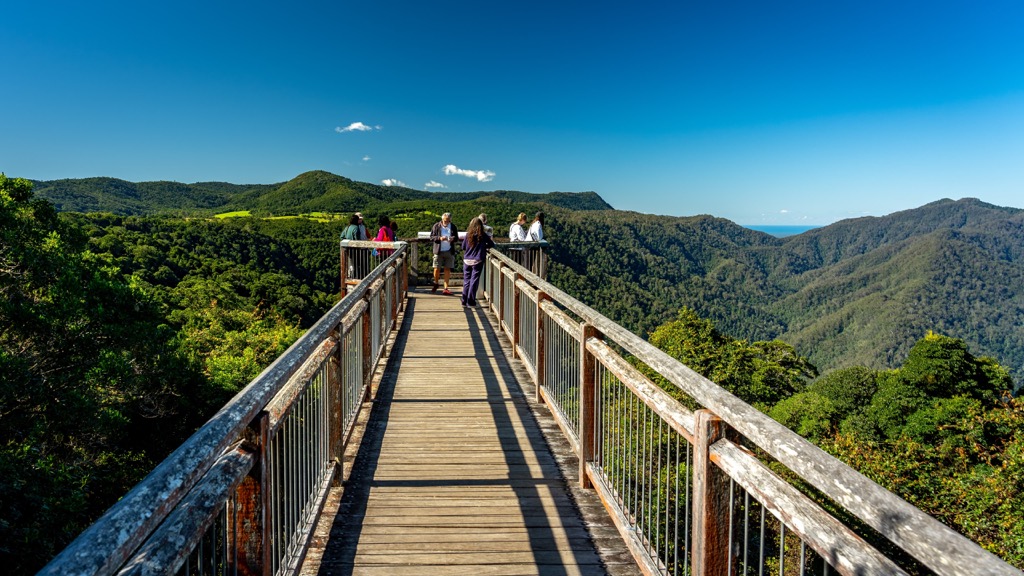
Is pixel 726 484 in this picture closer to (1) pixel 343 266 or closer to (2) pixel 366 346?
(2) pixel 366 346

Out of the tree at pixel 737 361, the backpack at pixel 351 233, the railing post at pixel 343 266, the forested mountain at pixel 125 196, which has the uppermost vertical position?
the forested mountain at pixel 125 196

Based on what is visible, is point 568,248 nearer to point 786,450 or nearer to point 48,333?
point 48,333

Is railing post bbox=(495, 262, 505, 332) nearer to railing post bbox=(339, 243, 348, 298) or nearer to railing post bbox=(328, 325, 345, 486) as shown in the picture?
railing post bbox=(339, 243, 348, 298)

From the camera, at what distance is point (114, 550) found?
1.13 metres

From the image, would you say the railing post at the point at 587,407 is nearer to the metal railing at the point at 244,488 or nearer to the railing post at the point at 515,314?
the metal railing at the point at 244,488

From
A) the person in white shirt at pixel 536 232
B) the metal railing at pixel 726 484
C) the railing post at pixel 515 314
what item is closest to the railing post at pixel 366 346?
the metal railing at pixel 726 484

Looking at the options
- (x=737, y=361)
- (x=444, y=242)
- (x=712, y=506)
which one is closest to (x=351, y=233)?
(x=444, y=242)

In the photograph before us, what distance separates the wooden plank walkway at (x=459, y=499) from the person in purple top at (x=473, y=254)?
4.72 metres

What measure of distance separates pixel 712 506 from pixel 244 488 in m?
1.81

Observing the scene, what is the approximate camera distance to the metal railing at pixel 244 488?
4.06 feet

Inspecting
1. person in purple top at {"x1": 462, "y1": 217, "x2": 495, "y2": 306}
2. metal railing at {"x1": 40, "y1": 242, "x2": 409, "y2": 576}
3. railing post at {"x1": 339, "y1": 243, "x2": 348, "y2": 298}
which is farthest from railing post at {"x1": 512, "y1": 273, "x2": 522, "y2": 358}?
railing post at {"x1": 339, "y1": 243, "x2": 348, "y2": 298}

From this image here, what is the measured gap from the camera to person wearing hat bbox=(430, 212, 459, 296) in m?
12.8

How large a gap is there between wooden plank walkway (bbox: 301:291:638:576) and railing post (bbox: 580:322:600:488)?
0.62ft

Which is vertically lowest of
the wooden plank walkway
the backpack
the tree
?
the tree
